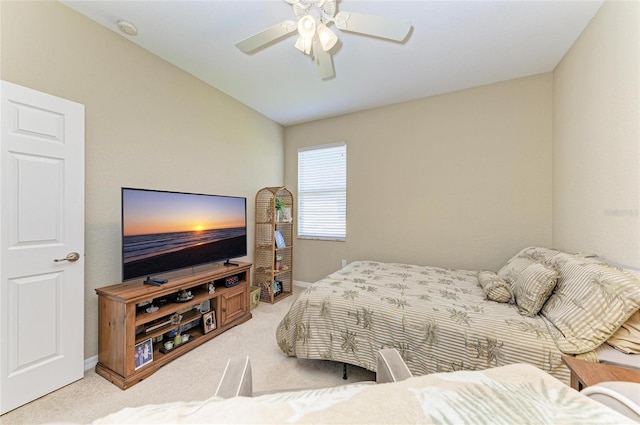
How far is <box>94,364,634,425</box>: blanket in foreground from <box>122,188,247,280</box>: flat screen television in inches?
70.3

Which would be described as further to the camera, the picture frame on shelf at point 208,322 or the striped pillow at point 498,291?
the picture frame on shelf at point 208,322

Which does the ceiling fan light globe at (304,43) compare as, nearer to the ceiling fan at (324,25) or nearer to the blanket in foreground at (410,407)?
the ceiling fan at (324,25)

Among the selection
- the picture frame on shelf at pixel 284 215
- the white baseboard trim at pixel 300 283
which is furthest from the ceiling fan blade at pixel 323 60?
the white baseboard trim at pixel 300 283

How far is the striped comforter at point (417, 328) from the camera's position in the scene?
4.41 feet

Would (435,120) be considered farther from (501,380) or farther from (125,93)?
(125,93)

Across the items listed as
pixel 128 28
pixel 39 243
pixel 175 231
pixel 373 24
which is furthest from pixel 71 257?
pixel 373 24

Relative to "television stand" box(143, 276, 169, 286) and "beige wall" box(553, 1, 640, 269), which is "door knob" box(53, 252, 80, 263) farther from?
"beige wall" box(553, 1, 640, 269)

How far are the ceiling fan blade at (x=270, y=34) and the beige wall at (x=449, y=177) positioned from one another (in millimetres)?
2100

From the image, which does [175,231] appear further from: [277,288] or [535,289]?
[535,289]

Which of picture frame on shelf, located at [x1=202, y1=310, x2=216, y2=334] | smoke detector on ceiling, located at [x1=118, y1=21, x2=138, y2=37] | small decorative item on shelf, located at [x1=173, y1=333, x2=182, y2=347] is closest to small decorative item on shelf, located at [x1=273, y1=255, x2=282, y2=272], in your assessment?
picture frame on shelf, located at [x1=202, y1=310, x2=216, y2=334]

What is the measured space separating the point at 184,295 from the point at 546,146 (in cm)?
391

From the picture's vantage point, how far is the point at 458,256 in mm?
2887

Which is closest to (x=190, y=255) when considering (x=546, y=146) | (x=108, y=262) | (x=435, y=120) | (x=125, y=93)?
(x=108, y=262)

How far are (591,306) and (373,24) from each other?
198cm
